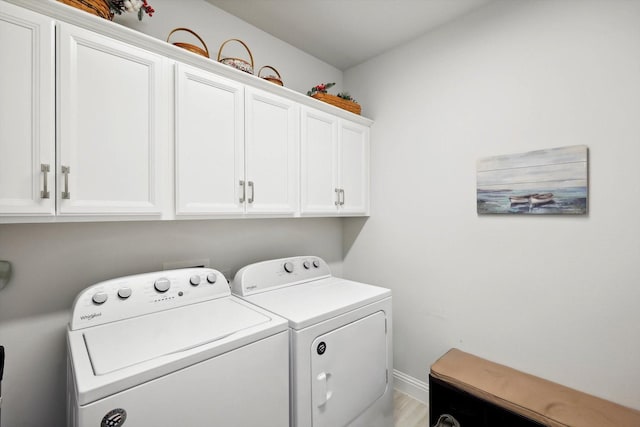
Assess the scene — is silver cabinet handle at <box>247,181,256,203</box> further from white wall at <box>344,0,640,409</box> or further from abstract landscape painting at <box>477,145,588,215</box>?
abstract landscape painting at <box>477,145,588,215</box>

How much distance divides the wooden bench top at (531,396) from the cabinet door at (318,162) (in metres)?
1.25

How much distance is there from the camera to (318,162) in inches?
79.4

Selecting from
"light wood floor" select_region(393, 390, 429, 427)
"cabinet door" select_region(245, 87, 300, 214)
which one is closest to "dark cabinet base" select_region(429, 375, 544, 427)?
"light wood floor" select_region(393, 390, 429, 427)

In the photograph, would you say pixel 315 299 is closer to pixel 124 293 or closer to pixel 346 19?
pixel 124 293

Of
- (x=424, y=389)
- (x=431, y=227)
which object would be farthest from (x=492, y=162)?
(x=424, y=389)

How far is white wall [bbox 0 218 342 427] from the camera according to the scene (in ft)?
4.01

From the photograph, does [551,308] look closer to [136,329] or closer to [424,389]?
[424,389]

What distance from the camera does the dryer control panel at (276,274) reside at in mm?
1705

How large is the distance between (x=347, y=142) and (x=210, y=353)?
1710 millimetres

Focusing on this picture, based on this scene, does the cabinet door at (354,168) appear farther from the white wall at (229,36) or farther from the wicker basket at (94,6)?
the wicker basket at (94,6)

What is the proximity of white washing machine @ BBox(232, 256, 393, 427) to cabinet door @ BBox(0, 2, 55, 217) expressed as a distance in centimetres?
99

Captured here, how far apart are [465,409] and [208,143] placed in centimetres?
208

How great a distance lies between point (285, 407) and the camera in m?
1.23

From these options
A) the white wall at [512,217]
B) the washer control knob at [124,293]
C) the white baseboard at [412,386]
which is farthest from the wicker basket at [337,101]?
the white baseboard at [412,386]
